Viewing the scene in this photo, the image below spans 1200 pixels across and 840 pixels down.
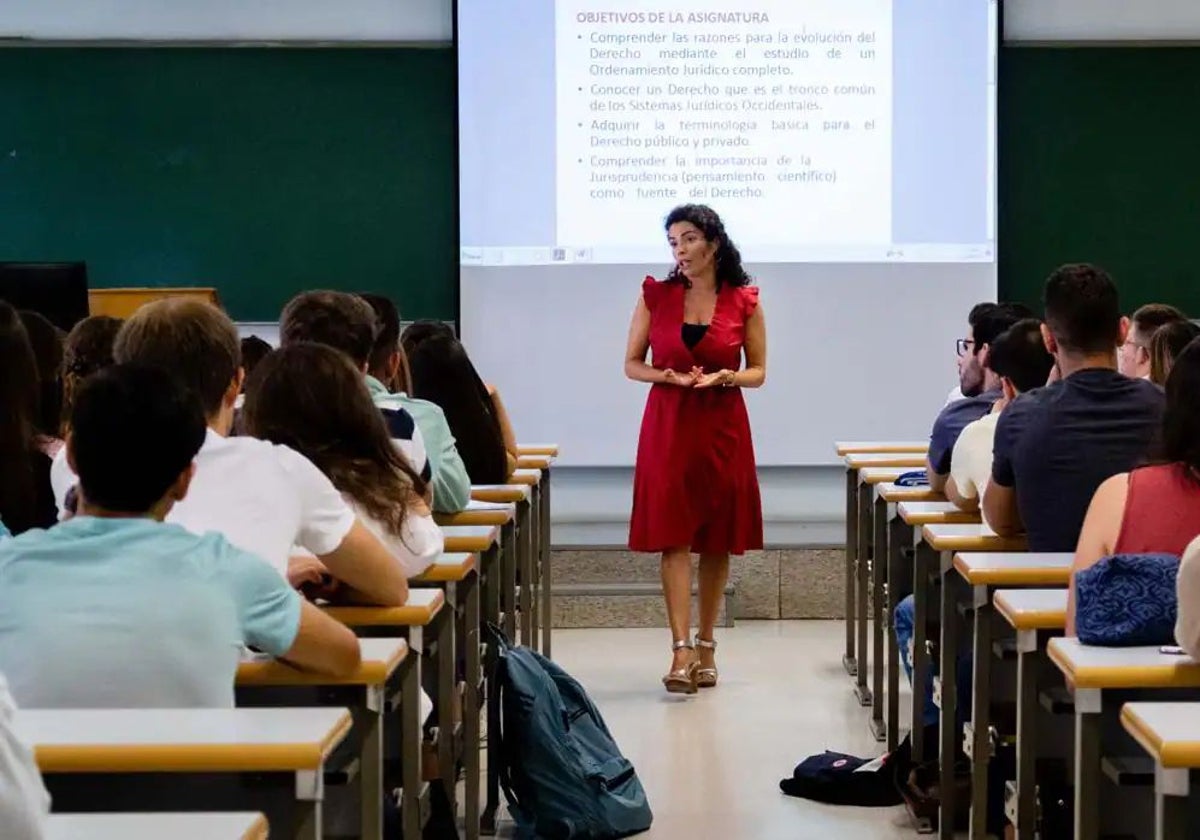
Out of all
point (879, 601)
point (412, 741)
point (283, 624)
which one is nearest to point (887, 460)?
point (879, 601)

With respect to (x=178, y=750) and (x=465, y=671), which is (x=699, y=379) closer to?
(x=465, y=671)

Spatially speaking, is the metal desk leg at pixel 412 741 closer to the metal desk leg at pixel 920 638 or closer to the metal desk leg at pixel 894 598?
the metal desk leg at pixel 920 638

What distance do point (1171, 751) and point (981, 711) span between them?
4.74 feet

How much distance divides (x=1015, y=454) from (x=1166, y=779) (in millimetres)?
1540

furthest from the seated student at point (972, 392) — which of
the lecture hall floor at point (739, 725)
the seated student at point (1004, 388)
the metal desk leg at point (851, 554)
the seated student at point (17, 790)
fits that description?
the seated student at point (17, 790)

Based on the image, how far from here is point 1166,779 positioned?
1939 millimetres

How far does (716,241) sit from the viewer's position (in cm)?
545

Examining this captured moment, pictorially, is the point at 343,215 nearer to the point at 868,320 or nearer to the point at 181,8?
the point at 181,8

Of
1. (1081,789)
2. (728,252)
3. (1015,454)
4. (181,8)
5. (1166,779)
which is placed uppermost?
(181,8)

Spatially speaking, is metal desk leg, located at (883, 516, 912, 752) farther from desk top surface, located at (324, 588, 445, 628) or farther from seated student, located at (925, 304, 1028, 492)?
desk top surface, located at (324, 588, 445, 628)

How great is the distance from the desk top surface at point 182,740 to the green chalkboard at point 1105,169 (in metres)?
5.38

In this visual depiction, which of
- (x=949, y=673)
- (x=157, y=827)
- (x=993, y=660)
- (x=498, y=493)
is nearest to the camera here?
(x=157, y=827)

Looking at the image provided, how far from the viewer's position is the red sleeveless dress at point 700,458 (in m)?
5.41

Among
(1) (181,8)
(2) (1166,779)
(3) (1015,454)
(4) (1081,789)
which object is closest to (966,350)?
(3) (1015,454)
